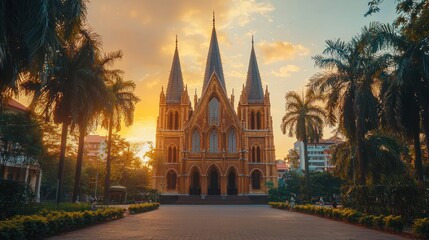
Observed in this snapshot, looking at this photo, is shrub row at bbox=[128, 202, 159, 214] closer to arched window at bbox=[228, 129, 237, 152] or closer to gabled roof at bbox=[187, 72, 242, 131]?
arched window at bbox=[228, 129, 237, 152]

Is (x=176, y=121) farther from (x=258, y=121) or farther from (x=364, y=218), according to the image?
(x=364, y=218)

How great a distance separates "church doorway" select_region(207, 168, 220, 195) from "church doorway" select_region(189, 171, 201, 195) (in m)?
1.87

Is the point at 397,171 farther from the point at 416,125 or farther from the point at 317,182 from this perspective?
the point at 317,182

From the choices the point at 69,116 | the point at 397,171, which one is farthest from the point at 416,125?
the point at 69,116

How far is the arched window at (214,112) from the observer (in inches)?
2380

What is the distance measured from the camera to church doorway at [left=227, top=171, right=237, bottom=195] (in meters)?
58.7

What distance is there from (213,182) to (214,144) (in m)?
6.44

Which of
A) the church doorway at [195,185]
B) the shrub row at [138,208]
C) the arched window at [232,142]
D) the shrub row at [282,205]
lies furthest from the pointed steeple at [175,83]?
the shrub row at [138,208]

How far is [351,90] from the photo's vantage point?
22.3 metres

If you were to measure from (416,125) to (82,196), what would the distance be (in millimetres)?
51465

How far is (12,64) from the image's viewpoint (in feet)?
37.5

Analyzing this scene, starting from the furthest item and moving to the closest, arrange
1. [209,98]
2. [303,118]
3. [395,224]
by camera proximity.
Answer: [209,98] → [303,118] → [395,224]

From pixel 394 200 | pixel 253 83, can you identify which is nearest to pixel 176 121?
pixel 253 83

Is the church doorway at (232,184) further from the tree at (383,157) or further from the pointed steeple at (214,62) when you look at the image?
the tree at (383,157)
